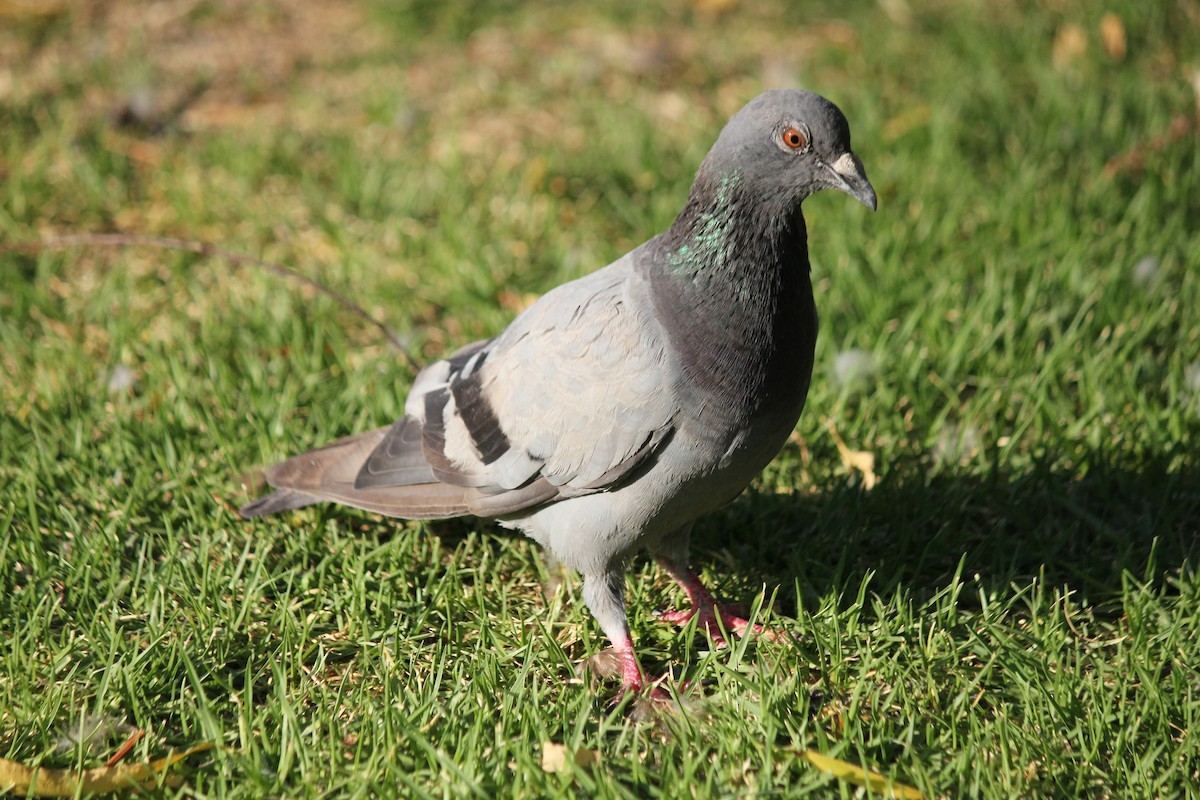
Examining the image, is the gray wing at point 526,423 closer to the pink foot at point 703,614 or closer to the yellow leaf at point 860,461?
the pink foot at point 703,614

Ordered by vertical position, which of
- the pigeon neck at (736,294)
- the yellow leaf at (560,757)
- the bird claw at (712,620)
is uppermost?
the pigeon neck at (736,294)

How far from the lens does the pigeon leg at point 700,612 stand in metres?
3.15

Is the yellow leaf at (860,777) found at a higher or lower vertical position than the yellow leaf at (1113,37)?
lower

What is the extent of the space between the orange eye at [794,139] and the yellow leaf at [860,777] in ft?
4.88

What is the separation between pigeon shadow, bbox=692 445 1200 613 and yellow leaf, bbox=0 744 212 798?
173cm

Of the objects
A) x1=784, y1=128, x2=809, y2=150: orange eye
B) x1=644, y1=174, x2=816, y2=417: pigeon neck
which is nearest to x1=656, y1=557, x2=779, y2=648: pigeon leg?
x1=644, y1=174, x2=816, y2=417: pigeon neck

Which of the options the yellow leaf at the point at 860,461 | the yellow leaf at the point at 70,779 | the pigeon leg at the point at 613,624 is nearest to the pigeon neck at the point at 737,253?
the pigeon leg at the point at 613,624

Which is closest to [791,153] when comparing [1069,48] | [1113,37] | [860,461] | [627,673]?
[860,461]

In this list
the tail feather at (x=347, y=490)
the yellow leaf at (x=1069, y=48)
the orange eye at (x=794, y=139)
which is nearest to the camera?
the orange eye at (x=794, y=139)

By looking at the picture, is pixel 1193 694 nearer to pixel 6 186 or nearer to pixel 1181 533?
pixel 1181 533

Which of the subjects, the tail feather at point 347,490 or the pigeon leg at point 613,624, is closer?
the pigeon leg at point 613,624

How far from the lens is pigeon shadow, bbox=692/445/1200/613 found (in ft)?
10.6

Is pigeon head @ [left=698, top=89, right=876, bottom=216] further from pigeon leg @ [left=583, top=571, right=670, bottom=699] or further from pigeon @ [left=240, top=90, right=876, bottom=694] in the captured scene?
pigeon leg @ [left=583, top=571, right=670, bottom=699]

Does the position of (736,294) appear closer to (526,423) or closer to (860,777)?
(526,423)
